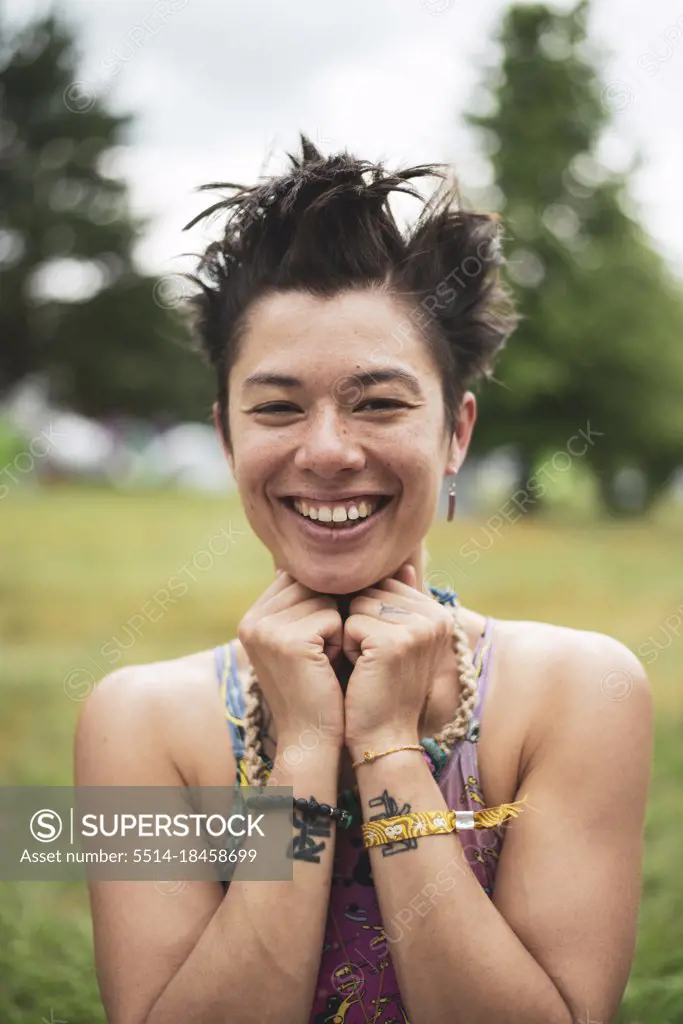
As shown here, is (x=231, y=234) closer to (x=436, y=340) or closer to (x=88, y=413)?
(x=436, y=340)

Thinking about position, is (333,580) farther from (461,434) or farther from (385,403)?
(461,434)

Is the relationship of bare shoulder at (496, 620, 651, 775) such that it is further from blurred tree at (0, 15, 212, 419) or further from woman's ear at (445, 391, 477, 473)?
blurred tree at (0, 15, 212, 419)

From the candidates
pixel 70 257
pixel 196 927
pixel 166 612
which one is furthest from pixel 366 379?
pixel 70 257

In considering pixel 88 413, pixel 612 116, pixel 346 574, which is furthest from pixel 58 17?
pixel 346 574

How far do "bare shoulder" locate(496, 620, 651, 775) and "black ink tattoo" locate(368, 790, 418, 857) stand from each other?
41 centimetres

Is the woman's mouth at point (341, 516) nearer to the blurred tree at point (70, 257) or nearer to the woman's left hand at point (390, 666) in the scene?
the woman's left hand at point (390, 666)

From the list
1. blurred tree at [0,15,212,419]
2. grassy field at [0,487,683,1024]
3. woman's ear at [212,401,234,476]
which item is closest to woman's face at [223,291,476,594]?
woman's ear at [212,401,234,476]

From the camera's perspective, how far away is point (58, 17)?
1141 inches

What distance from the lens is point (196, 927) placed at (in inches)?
91.7

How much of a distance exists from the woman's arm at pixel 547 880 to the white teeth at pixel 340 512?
0.54 metres

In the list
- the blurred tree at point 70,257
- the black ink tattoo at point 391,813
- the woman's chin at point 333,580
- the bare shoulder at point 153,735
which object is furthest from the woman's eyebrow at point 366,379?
the blurred tree at point 70,257

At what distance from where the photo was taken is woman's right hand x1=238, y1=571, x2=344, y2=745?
232 centimetres

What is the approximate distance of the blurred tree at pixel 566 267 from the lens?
20828 millimetres

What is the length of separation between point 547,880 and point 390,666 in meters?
0.61
